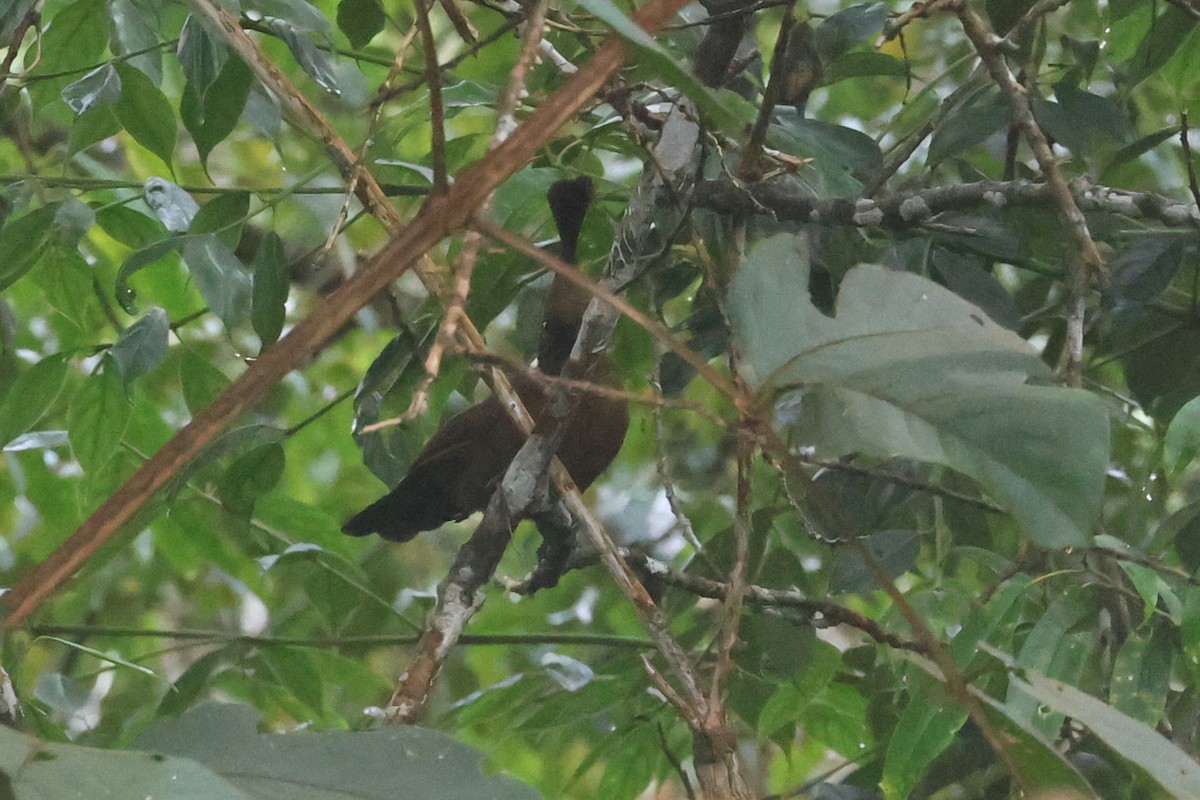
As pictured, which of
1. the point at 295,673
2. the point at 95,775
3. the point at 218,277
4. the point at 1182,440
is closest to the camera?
the point at 95,775

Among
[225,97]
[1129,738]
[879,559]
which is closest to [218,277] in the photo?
[225,97]

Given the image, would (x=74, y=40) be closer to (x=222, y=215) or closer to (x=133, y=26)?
(x=133, y=26)

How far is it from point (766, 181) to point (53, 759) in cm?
79

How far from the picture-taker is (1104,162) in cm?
146

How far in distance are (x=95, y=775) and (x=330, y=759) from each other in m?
0.10

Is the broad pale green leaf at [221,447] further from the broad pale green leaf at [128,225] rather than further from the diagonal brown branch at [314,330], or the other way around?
the diagonal brown branch at [314,330]

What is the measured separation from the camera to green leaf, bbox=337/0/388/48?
1180mm

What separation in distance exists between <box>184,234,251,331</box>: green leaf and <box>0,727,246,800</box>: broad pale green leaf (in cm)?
61

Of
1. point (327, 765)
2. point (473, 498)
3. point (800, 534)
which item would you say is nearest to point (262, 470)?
point (473, 498)

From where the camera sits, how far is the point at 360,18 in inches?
46.7

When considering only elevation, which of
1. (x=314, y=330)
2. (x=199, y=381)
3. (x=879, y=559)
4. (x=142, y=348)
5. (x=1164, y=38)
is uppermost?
(x=314, y=330)

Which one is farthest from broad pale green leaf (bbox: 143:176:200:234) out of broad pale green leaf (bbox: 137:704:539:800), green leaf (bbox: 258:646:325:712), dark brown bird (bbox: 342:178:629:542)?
broad pale green leaf (bbox: 137:704:539:800)

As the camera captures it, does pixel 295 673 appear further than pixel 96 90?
Yes

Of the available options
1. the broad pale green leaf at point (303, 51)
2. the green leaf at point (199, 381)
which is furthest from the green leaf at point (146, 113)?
the green leaf at point (199, 381)
